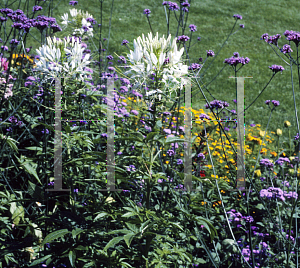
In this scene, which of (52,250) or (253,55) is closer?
(52,250)

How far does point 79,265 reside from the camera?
210 cm

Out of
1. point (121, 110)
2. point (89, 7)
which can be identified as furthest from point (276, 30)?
point (121, 110)

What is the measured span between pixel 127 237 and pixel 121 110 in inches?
55.0

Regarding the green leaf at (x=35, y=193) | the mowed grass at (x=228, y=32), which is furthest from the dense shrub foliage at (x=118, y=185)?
the mowed grass at (x=228, y=32)

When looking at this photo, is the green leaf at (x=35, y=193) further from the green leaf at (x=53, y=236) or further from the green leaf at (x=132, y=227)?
the green leaf at (x=132, y=227)

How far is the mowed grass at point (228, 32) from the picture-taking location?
682 cm

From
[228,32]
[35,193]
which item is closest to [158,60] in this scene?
[35,193]

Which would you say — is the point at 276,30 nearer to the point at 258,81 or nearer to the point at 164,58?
the point at 258,81

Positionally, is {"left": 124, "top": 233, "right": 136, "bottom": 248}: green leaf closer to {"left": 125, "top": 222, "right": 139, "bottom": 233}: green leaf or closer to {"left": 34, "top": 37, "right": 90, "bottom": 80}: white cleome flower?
{"left": 125, "top": 222, "right": 139, "bottom": 233}: green leaf

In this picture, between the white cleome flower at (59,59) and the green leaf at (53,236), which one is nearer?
the green leaf at (53,236)

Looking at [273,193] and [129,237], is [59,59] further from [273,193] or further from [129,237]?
[273,193]

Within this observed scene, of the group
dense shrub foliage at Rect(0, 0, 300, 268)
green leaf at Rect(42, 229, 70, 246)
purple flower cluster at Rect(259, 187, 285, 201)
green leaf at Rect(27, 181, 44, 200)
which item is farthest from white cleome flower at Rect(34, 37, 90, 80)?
purple flower cluster at Rect(259, 187, 285, 201)

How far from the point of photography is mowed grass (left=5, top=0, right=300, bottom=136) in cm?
682

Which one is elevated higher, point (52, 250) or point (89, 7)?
point (89, 7)
